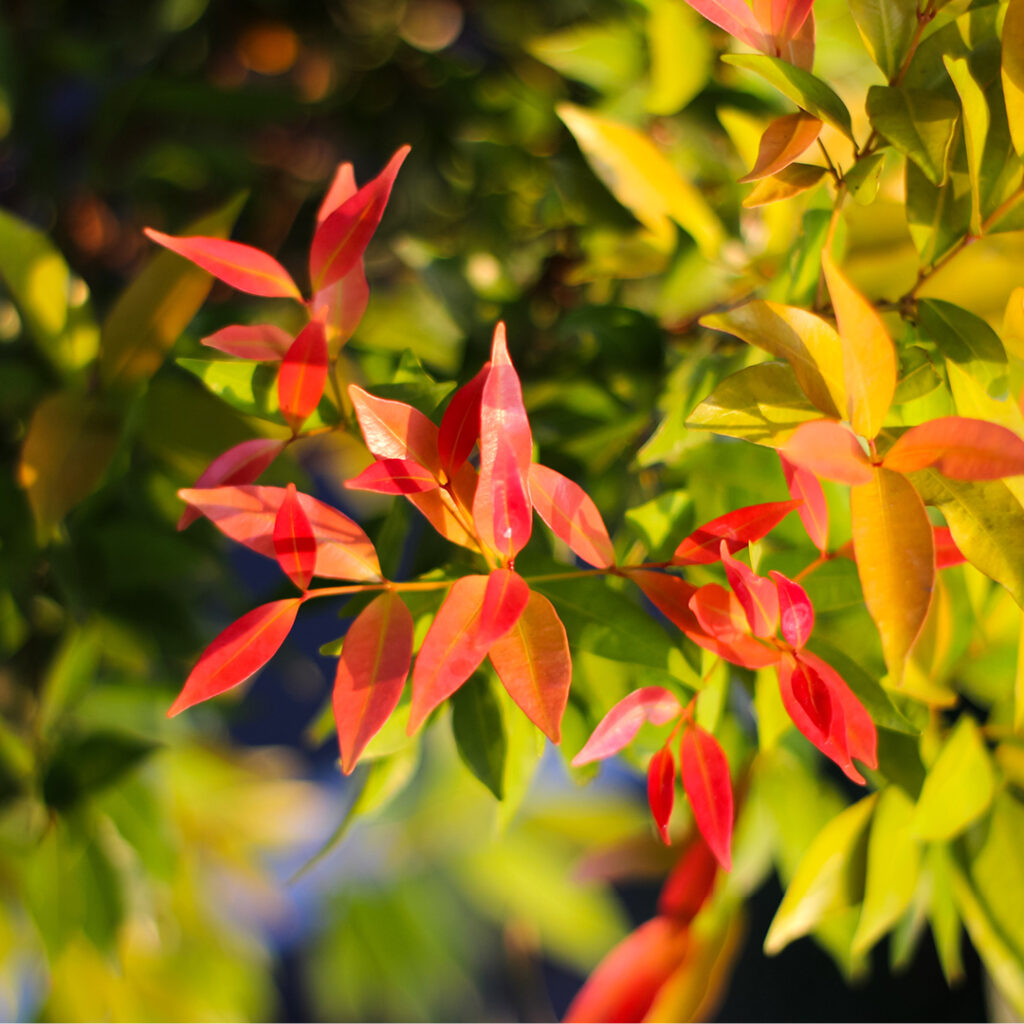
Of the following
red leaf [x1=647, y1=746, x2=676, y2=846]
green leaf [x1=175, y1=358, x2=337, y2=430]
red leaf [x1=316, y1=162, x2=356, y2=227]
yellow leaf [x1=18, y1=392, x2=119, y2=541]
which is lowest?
yellow leaf [x1=18, y1=392, x2=119, y2=541]

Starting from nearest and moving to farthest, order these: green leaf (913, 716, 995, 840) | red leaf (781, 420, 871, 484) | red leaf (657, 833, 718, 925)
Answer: red leaf (781, 420, 871, 484)
green leaf (913, 716, 995, 840)
red leaf (657, 833, 718, 925)

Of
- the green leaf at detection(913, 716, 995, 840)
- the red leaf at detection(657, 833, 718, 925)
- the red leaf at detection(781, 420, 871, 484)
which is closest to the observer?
the red leaf at detection(781, 420, 871, 484)

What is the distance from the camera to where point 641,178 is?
1.09ft

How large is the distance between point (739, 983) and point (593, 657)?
0.79m

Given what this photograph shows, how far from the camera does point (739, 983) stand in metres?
0.87

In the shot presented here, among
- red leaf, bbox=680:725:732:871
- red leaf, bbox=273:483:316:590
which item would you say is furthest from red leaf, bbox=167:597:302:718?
red leaf, bbox=680:725:732:871

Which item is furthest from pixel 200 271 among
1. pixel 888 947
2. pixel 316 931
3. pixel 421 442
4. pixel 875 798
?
pixel 888 947

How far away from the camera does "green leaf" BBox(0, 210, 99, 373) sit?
315mm

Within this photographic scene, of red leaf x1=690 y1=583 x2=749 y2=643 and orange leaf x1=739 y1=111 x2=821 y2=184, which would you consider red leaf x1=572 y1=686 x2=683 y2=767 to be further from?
orange leaf x1=739 y1=111 x2=821 y2=184

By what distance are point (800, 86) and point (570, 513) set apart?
0.12 meters

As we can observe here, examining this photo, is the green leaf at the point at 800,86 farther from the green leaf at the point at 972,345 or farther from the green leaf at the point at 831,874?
the green leaf at the point at 831,874

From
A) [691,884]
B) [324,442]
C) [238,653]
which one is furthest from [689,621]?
[324,442]

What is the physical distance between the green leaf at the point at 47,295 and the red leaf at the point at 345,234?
0.55 ft

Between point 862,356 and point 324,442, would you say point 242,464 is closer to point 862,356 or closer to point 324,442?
point 862,356
